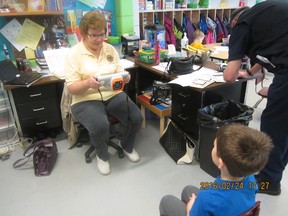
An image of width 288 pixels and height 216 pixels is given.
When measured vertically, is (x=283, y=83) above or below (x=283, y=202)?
above

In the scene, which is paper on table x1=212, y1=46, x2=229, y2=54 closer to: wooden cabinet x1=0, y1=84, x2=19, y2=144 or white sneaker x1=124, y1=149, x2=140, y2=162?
white sneaker x1=124, y1=149, x2=140, y2=162

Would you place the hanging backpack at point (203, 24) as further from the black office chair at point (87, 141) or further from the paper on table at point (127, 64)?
the black office chair at point (87, 141)

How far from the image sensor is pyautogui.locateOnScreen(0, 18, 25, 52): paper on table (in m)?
2.34

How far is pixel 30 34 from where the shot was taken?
2.44 metres

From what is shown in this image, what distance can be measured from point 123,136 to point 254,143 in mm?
1400

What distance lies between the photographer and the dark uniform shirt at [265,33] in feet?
4.45

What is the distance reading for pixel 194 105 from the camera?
6.40ft

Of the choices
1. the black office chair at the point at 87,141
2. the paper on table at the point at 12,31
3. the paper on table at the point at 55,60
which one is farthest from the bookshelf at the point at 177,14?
the black office chair at the point at 87,141

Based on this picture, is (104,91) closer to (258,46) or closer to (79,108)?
(79,108)

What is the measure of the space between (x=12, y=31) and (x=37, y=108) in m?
0.81

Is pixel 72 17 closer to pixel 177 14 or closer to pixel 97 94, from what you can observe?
pixel 97 94

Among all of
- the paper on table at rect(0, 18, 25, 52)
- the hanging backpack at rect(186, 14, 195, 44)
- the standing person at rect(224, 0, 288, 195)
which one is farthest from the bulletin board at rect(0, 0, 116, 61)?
the standing person at rect(224, 0, 288, 195)

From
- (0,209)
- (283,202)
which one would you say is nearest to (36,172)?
(0,209)

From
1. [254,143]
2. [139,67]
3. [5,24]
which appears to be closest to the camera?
[254,143]
